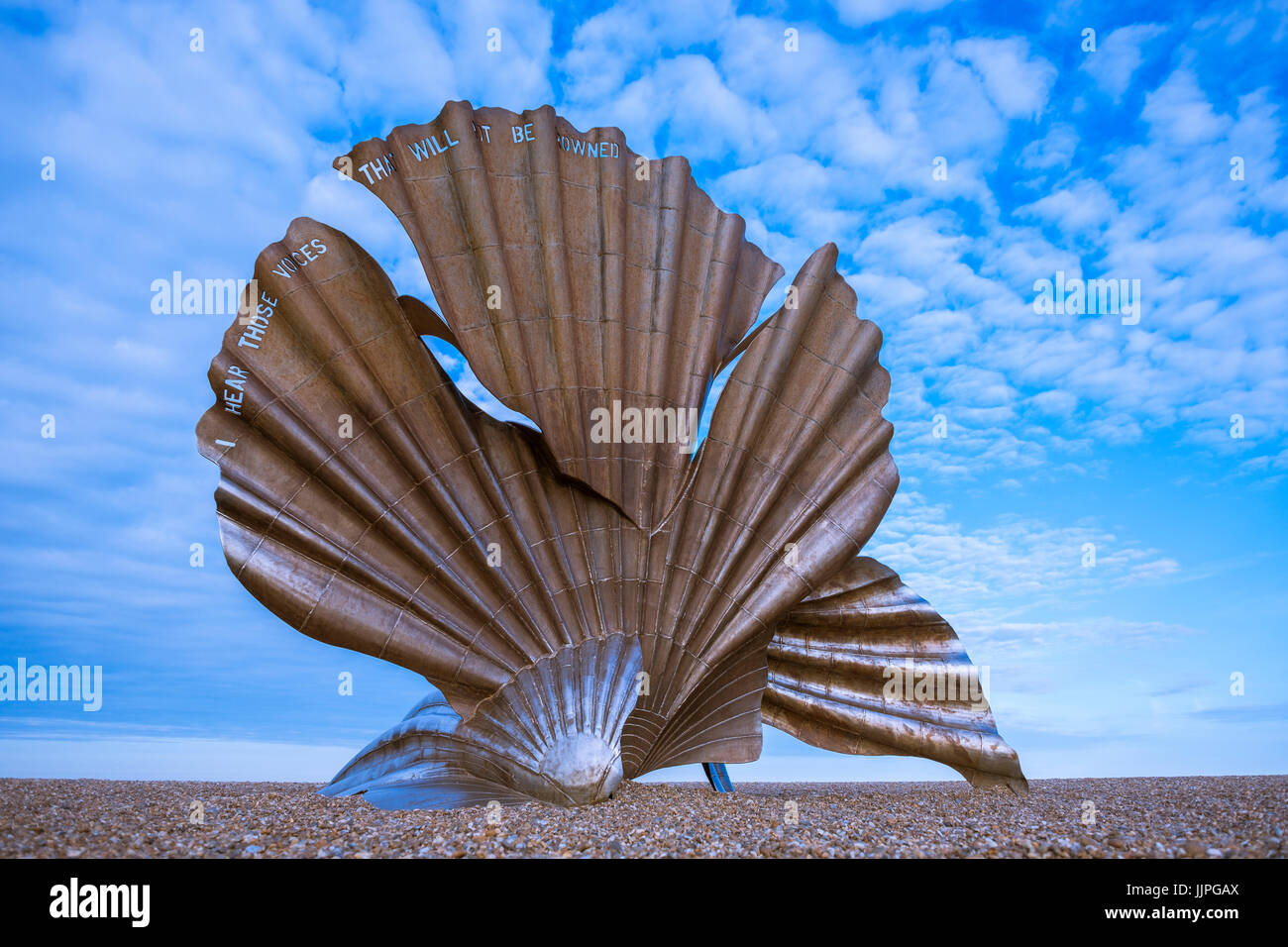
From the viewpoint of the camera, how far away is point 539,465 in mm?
8102

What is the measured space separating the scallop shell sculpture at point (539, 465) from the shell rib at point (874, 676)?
555mm

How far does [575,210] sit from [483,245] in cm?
104

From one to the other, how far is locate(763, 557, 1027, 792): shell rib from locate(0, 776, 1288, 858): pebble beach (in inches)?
41.7

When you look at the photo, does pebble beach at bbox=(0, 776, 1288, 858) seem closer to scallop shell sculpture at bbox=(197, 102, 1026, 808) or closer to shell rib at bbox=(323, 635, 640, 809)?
shell rib at bbox=(323, 635, 640, 809)

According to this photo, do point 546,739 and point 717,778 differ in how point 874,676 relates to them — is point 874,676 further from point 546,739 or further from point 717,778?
point 546,739

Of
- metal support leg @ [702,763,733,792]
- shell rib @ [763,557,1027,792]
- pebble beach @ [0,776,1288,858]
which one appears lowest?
metal support leg @ [702,763,733,792]

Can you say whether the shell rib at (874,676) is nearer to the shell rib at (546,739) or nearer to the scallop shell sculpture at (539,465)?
the scallop shell sculpture at (539,465)

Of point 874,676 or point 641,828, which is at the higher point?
point 874,676

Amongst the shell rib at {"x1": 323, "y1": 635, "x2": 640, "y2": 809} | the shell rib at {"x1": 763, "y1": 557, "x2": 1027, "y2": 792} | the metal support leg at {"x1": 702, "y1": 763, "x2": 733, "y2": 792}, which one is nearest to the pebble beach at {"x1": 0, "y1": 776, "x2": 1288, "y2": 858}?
the shell rib at {"x1": 323, "y1": 635, "x2": 640, "y2": 809}

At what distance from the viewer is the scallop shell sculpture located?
748 centimetres

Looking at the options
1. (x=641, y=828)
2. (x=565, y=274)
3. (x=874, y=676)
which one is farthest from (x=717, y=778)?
(x=565, y=274)

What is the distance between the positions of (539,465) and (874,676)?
4726 millimetres
